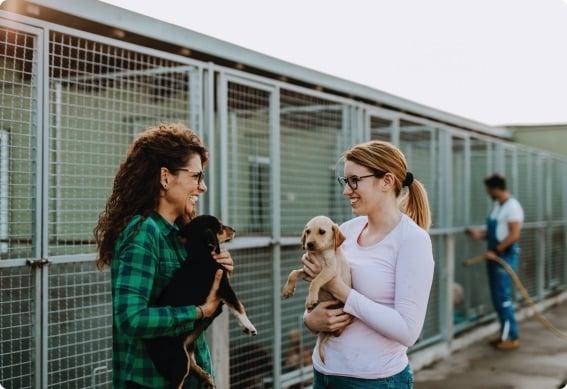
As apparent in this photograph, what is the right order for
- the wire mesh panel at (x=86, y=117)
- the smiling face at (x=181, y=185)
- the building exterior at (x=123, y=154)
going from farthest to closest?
the wire mesh panel at (x=86, y=117) → the building exterior at (x=123, y=154) → the smiling face at (x=181, y=185)

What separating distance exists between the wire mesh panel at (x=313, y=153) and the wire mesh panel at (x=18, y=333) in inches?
108

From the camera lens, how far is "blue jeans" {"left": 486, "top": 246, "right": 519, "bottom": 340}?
7969 mm

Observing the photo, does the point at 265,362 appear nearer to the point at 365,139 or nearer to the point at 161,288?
the point at 365,139

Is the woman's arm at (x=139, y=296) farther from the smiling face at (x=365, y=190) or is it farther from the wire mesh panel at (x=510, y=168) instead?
the wire mesh panel at (x=510, y=168)

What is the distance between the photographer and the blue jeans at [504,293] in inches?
314

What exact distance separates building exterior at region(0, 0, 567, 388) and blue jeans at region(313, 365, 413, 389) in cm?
151

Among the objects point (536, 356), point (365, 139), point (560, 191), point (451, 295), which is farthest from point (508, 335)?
point (560, 191)

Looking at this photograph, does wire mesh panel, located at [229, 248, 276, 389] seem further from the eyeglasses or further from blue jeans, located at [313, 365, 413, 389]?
the eyeglasses

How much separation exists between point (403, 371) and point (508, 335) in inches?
241

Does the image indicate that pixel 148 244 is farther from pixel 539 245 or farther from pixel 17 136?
pixel 539 245

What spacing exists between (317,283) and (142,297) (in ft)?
2.83

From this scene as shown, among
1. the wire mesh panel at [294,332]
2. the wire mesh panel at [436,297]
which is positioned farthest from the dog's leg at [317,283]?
the wire mesh panel at [436,297]

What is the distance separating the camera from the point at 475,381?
6680mm

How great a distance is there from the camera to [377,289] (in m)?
2.52
